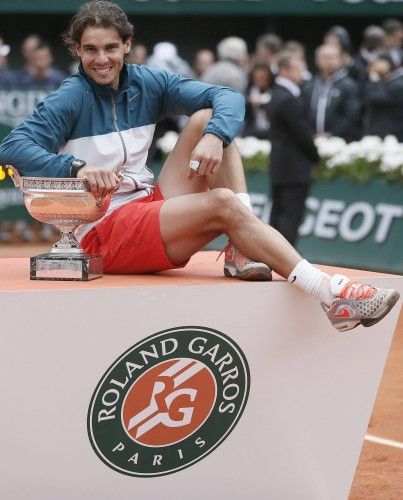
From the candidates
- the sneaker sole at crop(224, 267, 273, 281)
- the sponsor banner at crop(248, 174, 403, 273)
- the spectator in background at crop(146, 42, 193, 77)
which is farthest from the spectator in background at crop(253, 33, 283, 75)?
the sneaker sole at crop(224, 267, 273, 281)

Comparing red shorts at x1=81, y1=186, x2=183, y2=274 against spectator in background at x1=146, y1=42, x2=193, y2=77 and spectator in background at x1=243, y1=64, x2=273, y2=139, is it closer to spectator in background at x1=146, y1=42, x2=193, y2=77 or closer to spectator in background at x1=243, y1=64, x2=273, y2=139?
spectator in background at x1=243, y1=64, x2=273, y2=139

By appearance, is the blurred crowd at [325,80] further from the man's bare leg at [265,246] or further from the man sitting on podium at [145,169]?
the man's bare leg at [265,246]

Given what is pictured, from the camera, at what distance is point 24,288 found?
171 inches

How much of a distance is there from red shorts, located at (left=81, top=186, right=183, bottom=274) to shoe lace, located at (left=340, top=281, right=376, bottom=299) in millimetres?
690

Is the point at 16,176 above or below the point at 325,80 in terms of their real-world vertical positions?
above

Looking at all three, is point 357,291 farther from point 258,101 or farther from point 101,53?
point 258,101

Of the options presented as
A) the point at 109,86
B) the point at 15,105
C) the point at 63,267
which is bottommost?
the point at 15,105

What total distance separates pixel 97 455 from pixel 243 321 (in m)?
0.69

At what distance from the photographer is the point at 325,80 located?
13648mm

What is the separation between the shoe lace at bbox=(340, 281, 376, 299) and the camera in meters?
4.64

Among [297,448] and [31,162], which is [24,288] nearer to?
[31,162]

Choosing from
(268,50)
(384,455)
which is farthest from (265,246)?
(268,50)

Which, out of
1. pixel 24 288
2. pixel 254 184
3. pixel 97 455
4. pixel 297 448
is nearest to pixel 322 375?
pixel 297 448

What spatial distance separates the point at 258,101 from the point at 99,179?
1055 centimetres
